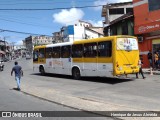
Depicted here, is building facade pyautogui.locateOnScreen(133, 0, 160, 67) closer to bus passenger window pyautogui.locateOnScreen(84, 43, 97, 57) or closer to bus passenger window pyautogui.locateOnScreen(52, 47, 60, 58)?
bus passenger window pyautogui.locateOnScreen(84, 43, 97, 57)

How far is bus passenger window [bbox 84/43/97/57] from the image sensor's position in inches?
791

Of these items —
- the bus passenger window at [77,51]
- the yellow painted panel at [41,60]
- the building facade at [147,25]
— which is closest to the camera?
the bus passenger window at [77,51]

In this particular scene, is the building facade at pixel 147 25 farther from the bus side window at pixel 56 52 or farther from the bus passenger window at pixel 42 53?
the bus passenger window at pixel 42 53

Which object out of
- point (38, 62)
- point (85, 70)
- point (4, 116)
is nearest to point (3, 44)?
point (38, 62)

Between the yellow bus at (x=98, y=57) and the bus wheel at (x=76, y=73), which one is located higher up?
the yellow bus at (x=98, y=57)

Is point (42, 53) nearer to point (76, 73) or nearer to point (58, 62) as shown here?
point (58, 62)

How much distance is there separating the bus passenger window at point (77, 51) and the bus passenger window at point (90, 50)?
61 centimetres

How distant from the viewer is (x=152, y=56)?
27.0 metres

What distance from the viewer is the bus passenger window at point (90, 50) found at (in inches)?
791

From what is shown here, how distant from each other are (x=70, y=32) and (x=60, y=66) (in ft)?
157

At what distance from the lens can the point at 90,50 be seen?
2058cm

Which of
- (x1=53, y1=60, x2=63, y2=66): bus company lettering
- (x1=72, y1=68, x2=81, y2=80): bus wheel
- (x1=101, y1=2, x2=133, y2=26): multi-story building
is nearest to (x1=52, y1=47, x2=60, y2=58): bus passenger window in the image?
(x1=53, y1=60, x2=63, y2=66): bus company lettering

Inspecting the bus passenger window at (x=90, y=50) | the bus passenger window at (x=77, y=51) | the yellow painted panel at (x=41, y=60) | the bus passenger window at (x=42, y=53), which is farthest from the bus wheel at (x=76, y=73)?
the bus passenger window at (x=42, y=53)

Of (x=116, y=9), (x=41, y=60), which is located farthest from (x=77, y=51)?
(x=116, y=9)
